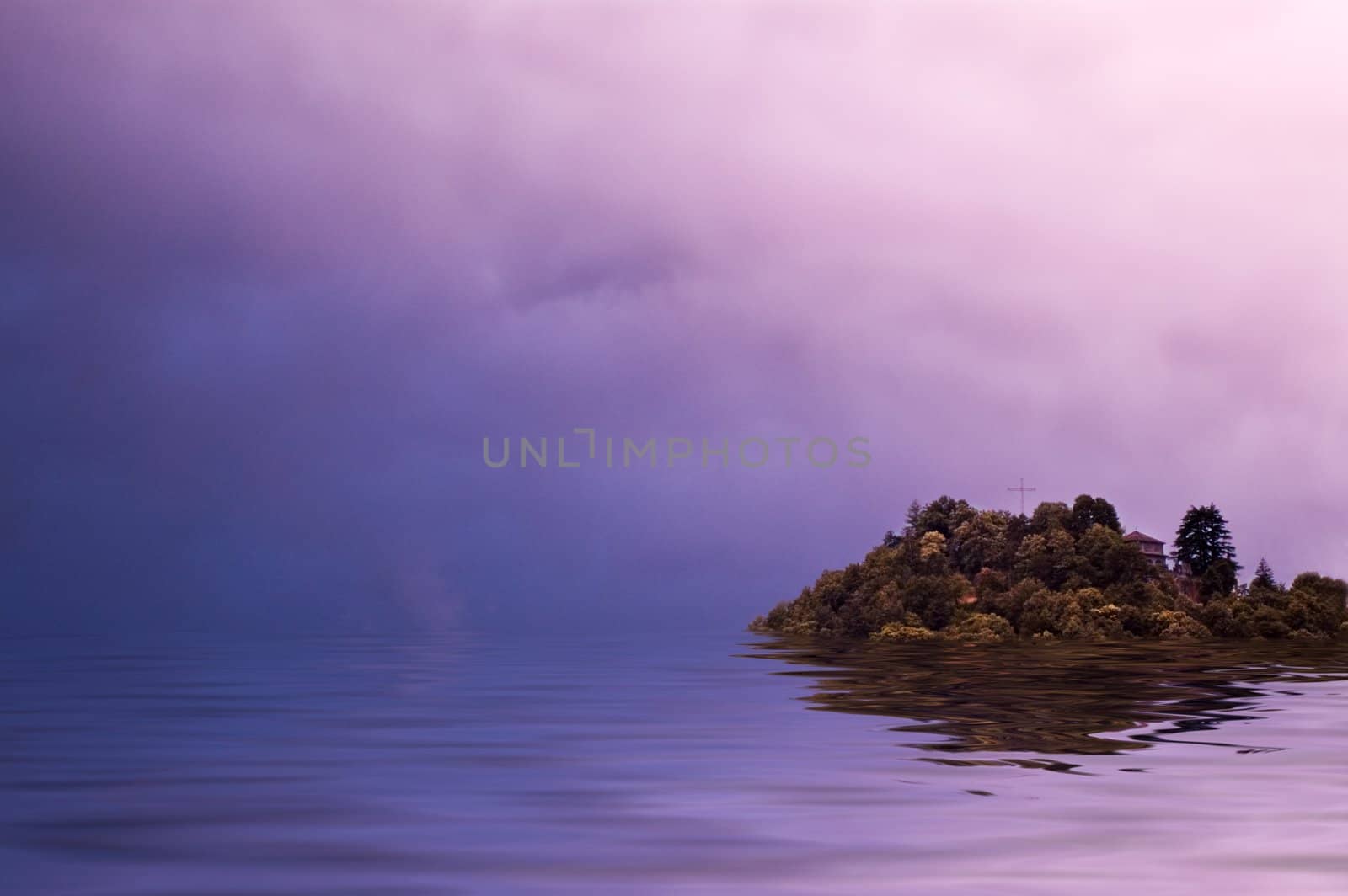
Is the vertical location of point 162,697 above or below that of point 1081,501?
below

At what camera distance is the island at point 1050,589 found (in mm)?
133750

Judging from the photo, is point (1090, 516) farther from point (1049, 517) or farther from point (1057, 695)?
point (1057, 695)

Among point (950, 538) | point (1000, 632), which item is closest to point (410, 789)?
point (1000, 632)

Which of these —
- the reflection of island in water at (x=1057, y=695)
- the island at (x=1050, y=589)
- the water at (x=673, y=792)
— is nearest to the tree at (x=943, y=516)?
the island at (x=1050, y=589)

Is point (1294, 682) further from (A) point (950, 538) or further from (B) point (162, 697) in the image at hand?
(A) point (950, 538)

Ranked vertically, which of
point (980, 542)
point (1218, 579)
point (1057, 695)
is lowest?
point (1057, 695)

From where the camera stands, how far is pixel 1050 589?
483ft

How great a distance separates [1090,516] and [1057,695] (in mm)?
121013

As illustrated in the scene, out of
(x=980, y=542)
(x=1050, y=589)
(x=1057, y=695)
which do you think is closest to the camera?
(x=1057, y=695)

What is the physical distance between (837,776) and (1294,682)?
36.3 m

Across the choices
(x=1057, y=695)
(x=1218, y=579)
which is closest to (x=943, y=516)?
(x=1218, y=579)

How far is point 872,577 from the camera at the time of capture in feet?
513

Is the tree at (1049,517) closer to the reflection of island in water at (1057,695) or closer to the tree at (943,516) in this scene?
the tree at (943,516)

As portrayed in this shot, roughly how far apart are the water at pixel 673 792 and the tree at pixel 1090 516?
117m
